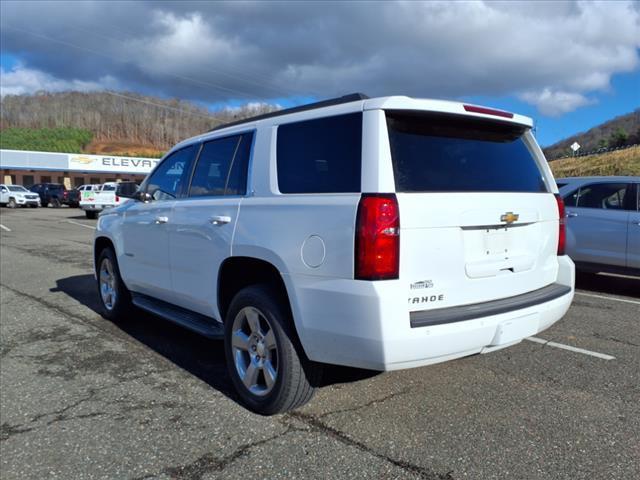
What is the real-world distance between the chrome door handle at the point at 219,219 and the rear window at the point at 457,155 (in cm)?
140

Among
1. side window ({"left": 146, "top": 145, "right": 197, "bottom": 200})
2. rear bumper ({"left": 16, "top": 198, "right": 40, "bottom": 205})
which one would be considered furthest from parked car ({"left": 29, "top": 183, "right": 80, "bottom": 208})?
side window ({"left": 146, "top": 145, "right": 197, "bottom": 200})

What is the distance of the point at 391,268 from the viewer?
297 cm

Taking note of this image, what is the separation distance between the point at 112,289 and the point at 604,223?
6667mm

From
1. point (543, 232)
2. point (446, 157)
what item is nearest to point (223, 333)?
point (446, 157)

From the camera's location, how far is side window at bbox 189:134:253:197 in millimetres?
4047

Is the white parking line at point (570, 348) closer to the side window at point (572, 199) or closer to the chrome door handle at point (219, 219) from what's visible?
Answer: the chrome door handle at point (219, 219)

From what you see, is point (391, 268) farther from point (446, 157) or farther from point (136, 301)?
point (136, 301)

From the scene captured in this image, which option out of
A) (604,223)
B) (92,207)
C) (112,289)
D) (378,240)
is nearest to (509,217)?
(378,240)

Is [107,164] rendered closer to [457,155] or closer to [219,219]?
[219,219]

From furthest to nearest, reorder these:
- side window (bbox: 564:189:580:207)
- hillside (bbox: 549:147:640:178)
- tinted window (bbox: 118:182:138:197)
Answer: hillside (bbox: 549:147:640:178)
side window (bbox: 564:189:580:207)
tinted window (bbox: 118:182:138:197)

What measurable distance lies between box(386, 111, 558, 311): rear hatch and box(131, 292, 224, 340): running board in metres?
1.83

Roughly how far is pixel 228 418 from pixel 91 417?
938 millimetres

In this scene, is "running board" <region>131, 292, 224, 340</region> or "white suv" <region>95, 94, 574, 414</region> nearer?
"white suv" <region>95, 94, 574, 414</region>

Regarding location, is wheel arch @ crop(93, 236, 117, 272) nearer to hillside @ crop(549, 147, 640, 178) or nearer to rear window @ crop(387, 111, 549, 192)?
rear window @ crop(387, 111, 549, 192)
